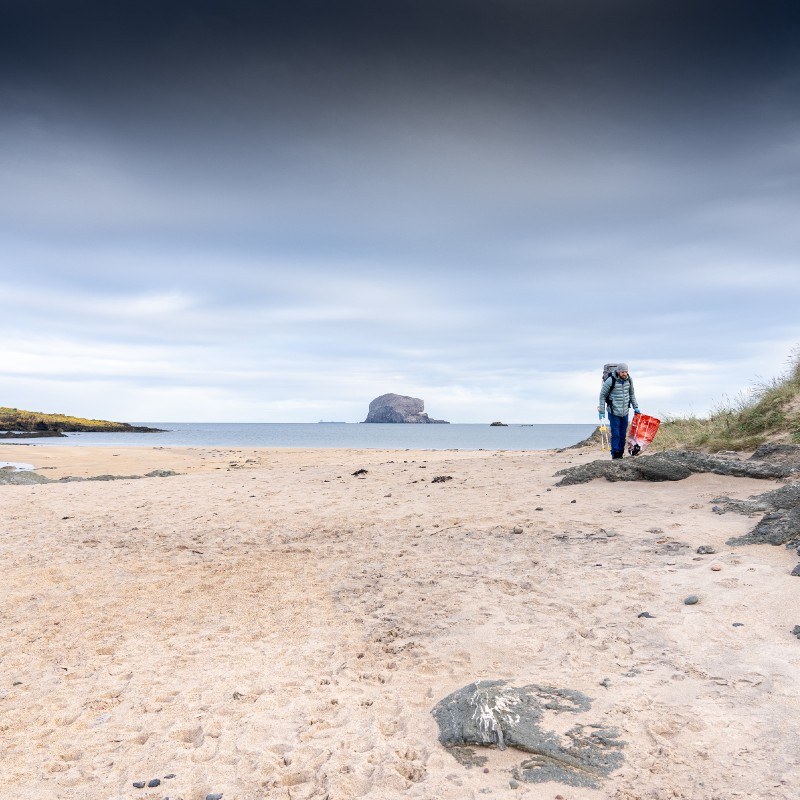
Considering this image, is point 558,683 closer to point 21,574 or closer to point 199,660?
point 199,660

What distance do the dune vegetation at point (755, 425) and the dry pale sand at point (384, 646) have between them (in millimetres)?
3966

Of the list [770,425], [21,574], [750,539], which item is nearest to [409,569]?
[750,539]

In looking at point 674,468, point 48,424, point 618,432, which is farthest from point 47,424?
point 674,468

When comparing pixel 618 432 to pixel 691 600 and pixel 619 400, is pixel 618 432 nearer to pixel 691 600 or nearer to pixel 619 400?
pixel 619 400

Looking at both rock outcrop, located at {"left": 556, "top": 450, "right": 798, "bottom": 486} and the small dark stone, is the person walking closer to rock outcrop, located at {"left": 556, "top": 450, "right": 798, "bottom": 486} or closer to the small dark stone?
rock outcrop, located at {"left": 556, "top": 450, "right": 798, "bottom": 486}

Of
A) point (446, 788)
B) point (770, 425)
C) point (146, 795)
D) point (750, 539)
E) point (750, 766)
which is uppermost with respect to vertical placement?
point (770, 425)

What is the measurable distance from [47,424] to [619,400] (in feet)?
249

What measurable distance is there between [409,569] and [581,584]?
224 cm

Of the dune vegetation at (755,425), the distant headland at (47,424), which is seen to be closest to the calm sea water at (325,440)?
the distant headland at (47,424)

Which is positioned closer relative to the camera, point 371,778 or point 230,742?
point 371,778

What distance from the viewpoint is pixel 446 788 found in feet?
10.6

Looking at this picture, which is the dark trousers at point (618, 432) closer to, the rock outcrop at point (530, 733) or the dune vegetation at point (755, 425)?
the dune vegetation at point (755, 425)

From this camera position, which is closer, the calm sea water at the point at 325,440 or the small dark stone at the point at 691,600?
the small dark stone at the point at 691,600

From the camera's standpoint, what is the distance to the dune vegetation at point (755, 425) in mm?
13375
